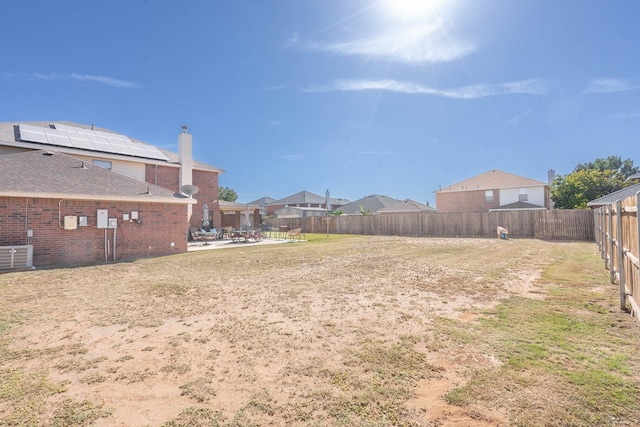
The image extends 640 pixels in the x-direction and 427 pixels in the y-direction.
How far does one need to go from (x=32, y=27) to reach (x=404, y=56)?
16.6 m

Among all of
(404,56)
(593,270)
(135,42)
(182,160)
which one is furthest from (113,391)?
(182,160)

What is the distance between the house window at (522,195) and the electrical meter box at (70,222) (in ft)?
117

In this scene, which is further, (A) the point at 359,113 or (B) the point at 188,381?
(A) the point at 359,113

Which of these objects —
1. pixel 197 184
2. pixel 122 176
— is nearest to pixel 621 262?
pixel 122 176

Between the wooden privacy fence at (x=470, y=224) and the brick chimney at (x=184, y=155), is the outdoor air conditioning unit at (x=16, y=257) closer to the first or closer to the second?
the brick chimney at (x=184, y=155)

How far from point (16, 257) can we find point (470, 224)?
87.8ft

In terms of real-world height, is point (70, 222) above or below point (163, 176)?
below

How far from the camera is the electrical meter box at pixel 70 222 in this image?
35.4ft

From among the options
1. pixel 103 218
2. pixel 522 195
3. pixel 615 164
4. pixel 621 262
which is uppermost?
pixel 615 164

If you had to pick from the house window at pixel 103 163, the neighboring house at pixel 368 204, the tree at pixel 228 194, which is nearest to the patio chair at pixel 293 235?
the house window at pixel 103 163

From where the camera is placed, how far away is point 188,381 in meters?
3.00

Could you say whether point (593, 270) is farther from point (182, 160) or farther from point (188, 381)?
point (182, 160)

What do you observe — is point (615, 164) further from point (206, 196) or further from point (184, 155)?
point (184, 155)

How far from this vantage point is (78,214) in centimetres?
1115
